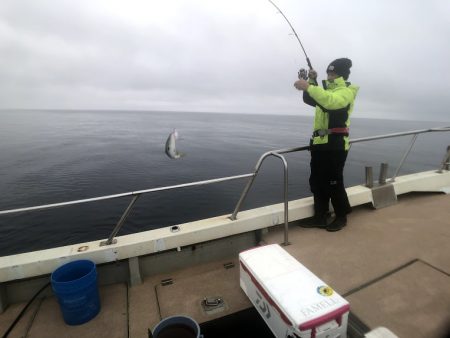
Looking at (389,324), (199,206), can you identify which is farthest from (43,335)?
(199,206)

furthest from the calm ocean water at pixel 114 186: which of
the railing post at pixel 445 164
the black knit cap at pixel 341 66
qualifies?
the black knit cap at pixel 341 66

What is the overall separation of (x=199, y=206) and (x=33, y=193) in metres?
9.59

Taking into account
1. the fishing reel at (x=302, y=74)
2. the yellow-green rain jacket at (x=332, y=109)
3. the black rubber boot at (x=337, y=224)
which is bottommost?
the black rubber boot at (x=337, y=224)

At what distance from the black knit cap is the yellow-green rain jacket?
0.10m

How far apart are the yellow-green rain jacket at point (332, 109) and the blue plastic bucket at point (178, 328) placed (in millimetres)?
2368

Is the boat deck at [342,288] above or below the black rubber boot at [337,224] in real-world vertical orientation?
below

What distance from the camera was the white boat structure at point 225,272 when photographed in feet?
7.22

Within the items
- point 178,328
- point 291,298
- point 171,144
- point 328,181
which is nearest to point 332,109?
point 328,181

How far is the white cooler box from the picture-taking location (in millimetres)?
1610

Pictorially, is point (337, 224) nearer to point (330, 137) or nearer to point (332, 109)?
point (330, 137)

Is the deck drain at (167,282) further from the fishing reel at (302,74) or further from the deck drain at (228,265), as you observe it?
the fishing reel at (302,74)

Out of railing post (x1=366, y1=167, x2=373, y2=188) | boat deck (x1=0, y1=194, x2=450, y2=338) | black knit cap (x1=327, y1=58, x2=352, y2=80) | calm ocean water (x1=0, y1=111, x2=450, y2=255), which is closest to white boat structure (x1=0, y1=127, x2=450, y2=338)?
boat deck (x1=0, y1=194, x2=450, y2=338)

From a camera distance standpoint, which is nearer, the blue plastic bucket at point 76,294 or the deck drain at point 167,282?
the blue plastic bucket at point 76,294

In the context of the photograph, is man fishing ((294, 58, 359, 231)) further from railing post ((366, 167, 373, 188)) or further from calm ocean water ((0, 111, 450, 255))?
calm ocean water ((0, 111, 450, 255))
